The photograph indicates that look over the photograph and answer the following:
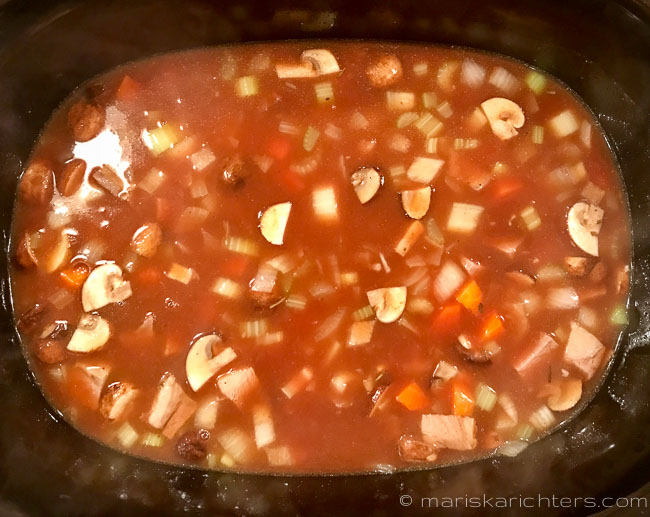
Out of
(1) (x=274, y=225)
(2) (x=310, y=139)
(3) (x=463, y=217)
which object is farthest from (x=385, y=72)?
(1) (x=274, y=225)

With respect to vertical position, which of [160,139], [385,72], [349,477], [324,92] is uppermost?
[385,72]

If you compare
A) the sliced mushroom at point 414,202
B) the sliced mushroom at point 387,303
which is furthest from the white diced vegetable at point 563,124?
the sliced mushroom at point 387,303

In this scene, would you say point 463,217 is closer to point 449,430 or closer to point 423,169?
point 423,169

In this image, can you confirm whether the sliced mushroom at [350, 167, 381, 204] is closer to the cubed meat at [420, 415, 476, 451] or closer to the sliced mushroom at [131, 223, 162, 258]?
the sliced mushroom at [131, 223, 162, 258]

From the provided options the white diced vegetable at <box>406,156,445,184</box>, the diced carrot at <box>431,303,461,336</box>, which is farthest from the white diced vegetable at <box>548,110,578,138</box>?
the diced carrot at <box>431,303,461,336</box>

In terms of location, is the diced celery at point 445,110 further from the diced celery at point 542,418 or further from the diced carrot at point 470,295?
the diced celery at point 542,418

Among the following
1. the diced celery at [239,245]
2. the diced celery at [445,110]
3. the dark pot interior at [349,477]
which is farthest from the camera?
the diced celery at [445,110]
